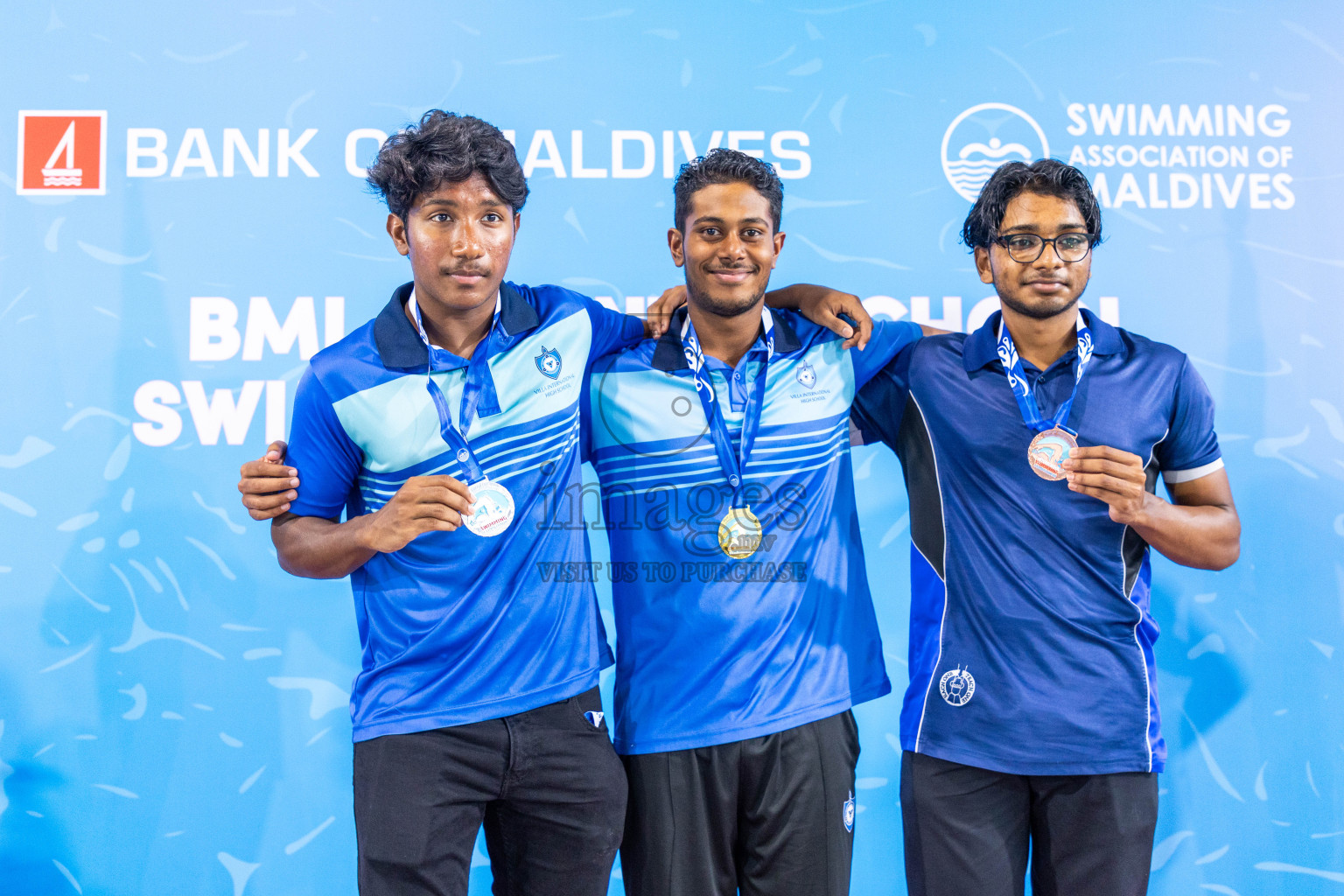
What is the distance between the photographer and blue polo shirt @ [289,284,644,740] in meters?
1.79

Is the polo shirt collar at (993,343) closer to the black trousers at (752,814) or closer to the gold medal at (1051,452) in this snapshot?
the gold medal at (1051,452)

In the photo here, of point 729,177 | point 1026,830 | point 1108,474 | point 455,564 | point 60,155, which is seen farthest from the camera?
point 60,155

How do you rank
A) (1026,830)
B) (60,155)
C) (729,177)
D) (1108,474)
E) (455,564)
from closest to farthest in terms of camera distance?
(1108,474) → (455,564) → (1026,830) → (729,177) → (60,155)

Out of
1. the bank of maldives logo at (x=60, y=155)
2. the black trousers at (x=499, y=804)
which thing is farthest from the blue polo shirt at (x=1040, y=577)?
the bank of maldives logo at (x=60, y=155)

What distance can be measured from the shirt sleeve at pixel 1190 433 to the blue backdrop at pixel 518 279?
1012 mm

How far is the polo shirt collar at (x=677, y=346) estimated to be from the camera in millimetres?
2014

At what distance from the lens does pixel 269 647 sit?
2.79 m

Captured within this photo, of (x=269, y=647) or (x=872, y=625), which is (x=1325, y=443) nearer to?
(x=872, y=625)

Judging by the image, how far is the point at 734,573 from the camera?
1896 millimetres

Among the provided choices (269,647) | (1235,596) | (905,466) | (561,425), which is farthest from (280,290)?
(1235,596)

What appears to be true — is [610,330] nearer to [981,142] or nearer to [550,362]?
[550,362]

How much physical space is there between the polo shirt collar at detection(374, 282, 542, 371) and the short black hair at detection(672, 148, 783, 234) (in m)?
0.43

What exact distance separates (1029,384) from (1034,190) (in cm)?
42

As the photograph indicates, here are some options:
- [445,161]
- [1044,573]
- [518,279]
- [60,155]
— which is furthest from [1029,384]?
[60,155]
